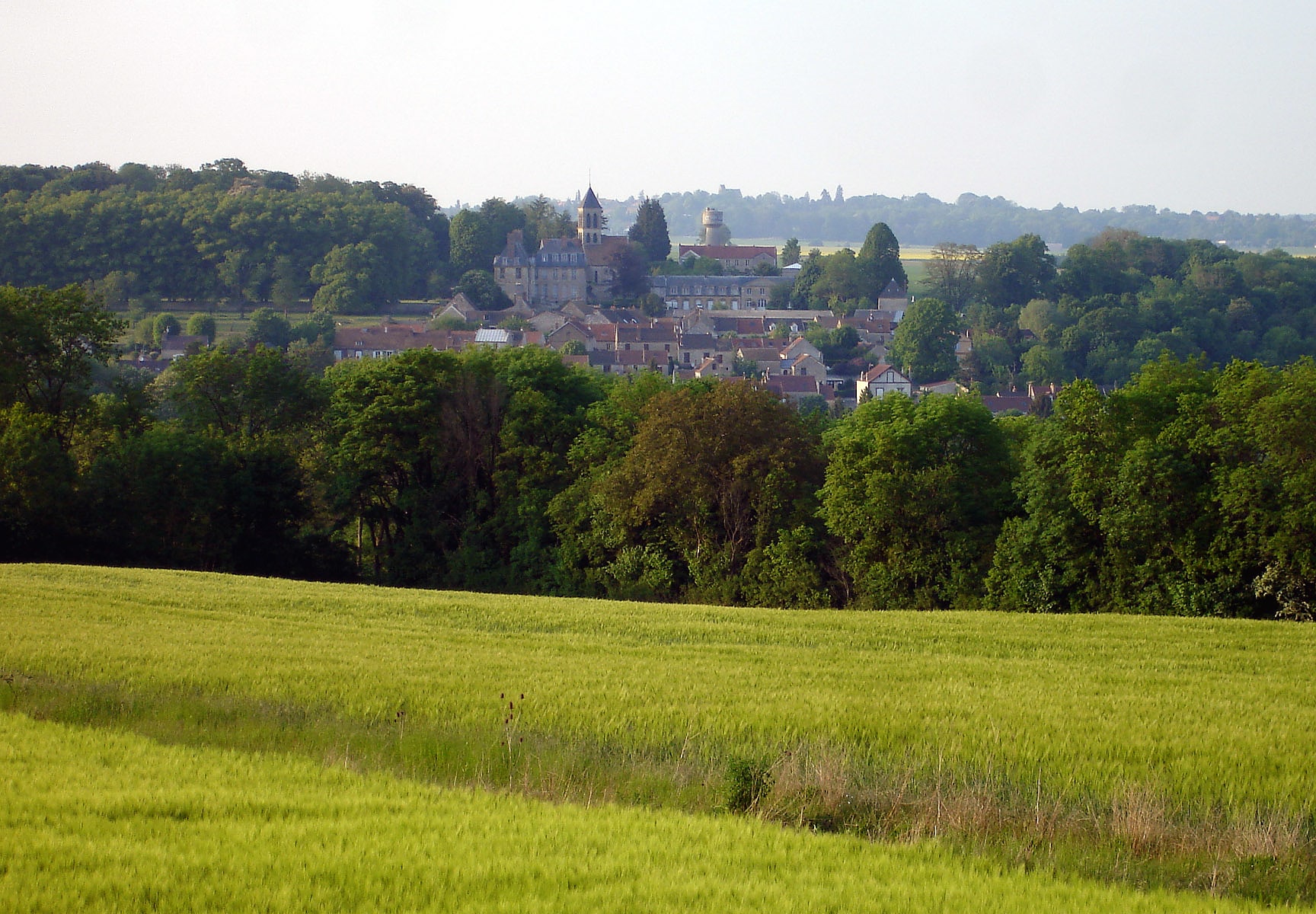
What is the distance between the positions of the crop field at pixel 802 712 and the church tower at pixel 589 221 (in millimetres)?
178884

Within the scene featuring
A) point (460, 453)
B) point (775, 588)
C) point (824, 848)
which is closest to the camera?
point (824, 848)

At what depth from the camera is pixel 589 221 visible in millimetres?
196000

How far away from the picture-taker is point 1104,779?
10.2m

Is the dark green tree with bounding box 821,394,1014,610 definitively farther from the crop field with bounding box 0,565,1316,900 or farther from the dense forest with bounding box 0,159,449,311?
the dense forest with bounding box 0,159,449,311

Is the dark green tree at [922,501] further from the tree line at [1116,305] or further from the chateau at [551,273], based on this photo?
the chateau at [551,273]

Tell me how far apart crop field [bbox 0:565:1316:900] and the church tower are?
178884mm

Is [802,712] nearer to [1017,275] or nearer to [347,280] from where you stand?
[347,280]

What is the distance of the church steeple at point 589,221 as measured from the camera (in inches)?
7648

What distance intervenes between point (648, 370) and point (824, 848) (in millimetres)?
38055

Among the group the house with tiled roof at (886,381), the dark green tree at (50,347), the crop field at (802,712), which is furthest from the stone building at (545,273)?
the crop field at (802,712)

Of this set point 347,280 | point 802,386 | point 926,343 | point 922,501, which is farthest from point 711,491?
point 347,280

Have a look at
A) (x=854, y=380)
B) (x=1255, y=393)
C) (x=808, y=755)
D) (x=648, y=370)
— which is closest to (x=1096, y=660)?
(x=808, y=755)

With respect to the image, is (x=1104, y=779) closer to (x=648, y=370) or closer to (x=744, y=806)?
(x=744, y=806)

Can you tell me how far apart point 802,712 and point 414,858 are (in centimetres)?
612
